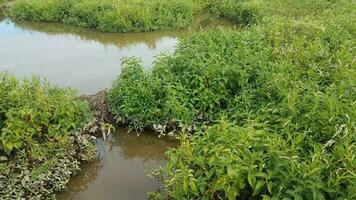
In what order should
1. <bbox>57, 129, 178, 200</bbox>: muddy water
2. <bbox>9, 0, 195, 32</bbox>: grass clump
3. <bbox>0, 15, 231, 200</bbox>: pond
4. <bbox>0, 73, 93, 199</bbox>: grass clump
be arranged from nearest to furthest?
<bbox>0, 73, 93, 199</bbox>: grass clump < <bbox>57, 129, 178, 200</bbox>: muddy water < <bbox>0, 15, 231, 200</bbox>: pond < <bbox>9, 0, 195, 32</bbox>: grass clump

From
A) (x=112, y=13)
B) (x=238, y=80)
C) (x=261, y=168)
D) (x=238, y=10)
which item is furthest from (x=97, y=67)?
(x=261, y=168)

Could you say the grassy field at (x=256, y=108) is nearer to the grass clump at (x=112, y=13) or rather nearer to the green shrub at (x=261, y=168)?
the green shrub at (x=261, y=168)

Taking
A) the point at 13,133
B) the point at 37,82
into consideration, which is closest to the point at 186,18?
the point at 37,82

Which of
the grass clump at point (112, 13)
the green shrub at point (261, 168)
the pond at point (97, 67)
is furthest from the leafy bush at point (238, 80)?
the grass clump at point (112, 13)

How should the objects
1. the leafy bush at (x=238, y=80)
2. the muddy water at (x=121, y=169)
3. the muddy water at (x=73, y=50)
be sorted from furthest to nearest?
the muddy water at (x=73, y=50)
the leafy bush at (x=238, y=80)
the muddy water at (x=121, y=169)

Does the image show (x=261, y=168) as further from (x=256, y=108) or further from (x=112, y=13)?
(x=112, y=13)

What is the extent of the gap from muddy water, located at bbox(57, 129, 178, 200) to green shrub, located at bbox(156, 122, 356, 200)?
4.05ft

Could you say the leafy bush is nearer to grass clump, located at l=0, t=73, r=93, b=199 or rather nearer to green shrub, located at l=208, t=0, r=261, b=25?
grass clump, located at l=0, t=73, r=93, b=199

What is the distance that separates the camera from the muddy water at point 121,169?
5.28 meters

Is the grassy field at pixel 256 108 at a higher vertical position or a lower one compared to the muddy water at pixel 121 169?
higher

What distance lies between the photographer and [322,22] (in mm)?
8859

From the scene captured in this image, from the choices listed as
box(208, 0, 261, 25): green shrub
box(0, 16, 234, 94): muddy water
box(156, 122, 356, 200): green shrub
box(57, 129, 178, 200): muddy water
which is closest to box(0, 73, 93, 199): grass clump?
box(57, 129, 178, 200): muddy water

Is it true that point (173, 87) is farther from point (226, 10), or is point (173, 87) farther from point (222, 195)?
point (226, 10)

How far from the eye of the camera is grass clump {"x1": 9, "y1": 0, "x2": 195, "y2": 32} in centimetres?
1223
